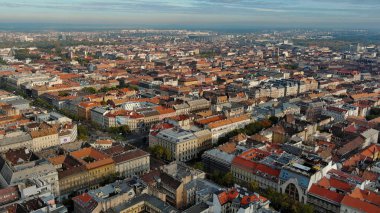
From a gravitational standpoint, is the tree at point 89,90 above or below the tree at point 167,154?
above

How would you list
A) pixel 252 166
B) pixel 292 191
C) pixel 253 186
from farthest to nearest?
pixel 252 166, pixel 253 186, pixel 292 191

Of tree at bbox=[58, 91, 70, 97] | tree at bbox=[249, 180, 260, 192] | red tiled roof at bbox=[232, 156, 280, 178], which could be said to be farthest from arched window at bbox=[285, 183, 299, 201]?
tree at bbox=[58, 91, 70, 97]

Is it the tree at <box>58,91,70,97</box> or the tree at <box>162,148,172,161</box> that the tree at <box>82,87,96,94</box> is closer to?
the tree at <box>58,91,70,97</box>

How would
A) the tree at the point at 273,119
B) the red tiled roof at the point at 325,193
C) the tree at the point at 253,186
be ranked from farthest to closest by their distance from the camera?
the tree at the point at 273,119
the tree at the point at 253,186
the red tiled roof at the point at 325,193

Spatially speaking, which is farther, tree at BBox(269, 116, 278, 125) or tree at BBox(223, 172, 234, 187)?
tree at BBox(269, 116, 278, 125)

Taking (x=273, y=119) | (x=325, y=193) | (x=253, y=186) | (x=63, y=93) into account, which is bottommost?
(x=253, y=186)

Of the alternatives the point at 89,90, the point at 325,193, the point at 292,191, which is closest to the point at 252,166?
the point at 292,191

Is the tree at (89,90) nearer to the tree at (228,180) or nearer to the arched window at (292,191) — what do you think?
the tree at (228,180)

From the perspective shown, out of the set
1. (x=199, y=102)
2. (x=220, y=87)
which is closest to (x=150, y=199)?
(x=199, y=102)

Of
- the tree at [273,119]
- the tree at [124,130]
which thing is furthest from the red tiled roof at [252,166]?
the tree at [124,130]

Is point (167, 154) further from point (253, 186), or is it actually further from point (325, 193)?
point (325, 193)

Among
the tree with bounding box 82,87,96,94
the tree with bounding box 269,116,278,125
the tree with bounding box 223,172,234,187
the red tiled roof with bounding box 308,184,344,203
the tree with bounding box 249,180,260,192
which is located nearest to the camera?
the red tiled roof with bounding box 308,184,344,203
